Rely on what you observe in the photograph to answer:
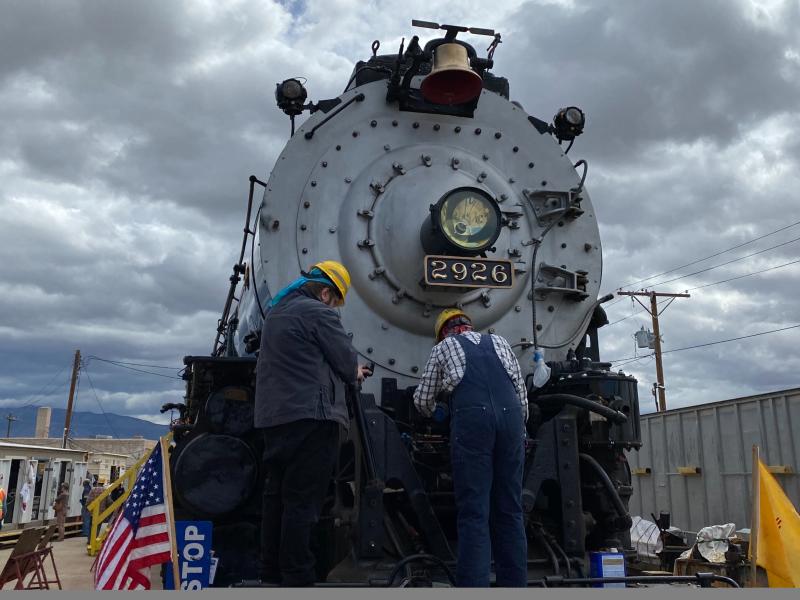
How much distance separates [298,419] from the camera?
3178 millimetres

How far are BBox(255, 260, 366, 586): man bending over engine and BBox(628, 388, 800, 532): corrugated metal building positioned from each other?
9.36m

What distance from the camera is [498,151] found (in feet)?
16.7

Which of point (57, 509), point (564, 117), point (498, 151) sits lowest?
point (57, 509)

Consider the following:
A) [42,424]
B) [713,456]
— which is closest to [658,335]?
[713,456]

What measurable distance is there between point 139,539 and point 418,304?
2.11 metres

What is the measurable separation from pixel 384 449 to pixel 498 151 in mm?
2464

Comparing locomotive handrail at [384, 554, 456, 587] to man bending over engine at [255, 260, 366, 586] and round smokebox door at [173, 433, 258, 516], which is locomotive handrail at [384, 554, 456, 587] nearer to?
man bending over engine at [255, 260, 366, 586]

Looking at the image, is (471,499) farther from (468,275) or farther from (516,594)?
(468,275)

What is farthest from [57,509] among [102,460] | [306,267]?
[306,267]

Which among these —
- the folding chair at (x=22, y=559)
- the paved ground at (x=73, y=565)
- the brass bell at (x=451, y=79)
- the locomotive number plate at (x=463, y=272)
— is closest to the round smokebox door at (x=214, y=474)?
the locomotive number plate at (x=463, y=272)

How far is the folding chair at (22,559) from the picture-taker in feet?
23.0

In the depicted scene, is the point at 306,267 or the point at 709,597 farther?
the point at 306,267

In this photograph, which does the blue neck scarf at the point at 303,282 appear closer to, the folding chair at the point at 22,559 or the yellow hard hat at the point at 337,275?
the yellow hard hat at the point at 337,275

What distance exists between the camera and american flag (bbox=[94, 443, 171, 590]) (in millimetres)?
3255
